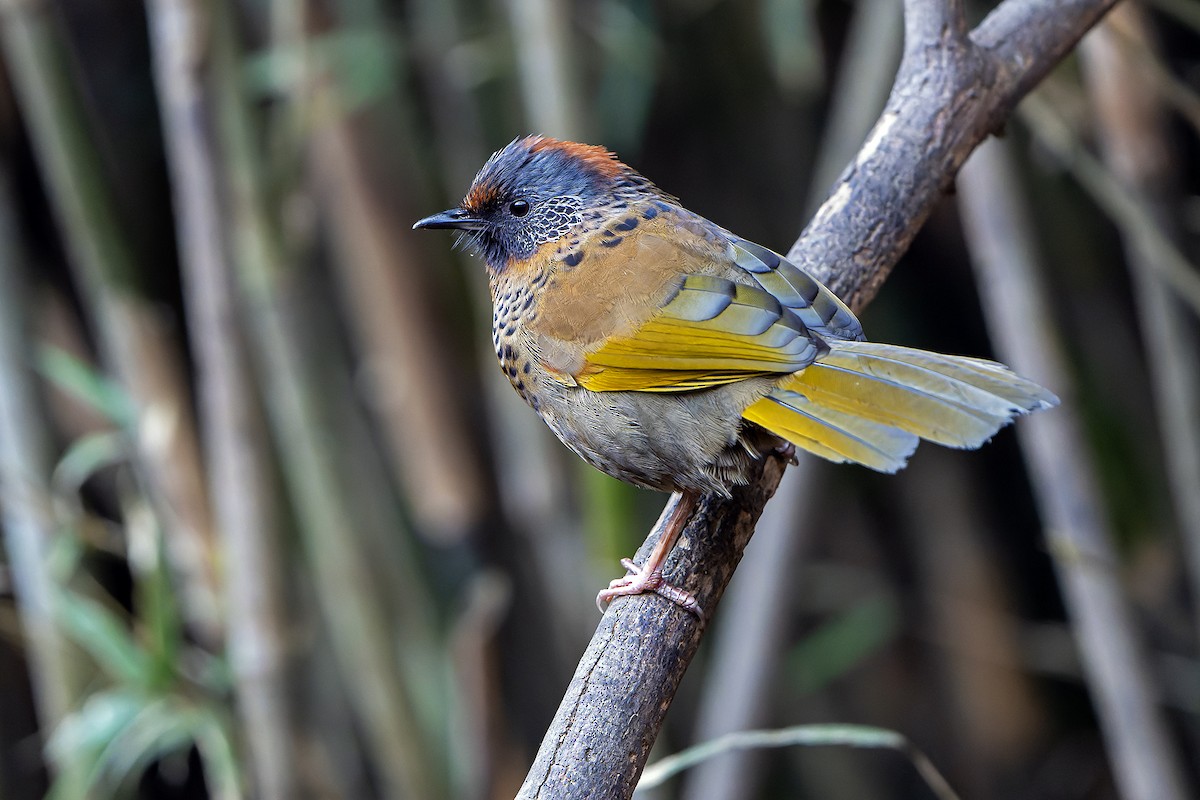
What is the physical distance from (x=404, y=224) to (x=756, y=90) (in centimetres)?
131

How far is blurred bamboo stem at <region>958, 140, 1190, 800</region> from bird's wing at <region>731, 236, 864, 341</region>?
87 centimetres

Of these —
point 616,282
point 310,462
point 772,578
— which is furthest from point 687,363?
point 310,462

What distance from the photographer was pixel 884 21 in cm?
271

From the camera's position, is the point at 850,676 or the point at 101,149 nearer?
the point at 101,149

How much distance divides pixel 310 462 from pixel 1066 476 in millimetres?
1831

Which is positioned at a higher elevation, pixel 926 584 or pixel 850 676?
pixel 926 584

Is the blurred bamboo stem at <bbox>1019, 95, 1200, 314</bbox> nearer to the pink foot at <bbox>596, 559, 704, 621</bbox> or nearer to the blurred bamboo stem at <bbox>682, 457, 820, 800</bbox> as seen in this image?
the blurred bamboo stem at <bbox>682, 457, 820, 800</bbox>

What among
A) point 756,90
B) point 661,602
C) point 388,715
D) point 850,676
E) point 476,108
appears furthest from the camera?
point 850,676

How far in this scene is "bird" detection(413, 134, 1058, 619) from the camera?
62.8 inches

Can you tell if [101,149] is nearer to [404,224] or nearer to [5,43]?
[5,43]

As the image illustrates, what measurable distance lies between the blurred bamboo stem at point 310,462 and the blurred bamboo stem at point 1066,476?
65.0 inches

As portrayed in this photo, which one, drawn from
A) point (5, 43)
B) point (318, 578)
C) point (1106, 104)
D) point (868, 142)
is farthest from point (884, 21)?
point (5, 43)

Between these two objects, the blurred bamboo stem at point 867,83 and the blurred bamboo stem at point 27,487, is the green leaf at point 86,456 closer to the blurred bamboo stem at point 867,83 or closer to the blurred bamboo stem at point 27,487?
the blurred bamboo stem at point 27,487

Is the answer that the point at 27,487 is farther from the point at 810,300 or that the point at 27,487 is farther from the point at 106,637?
the point at 810,300
